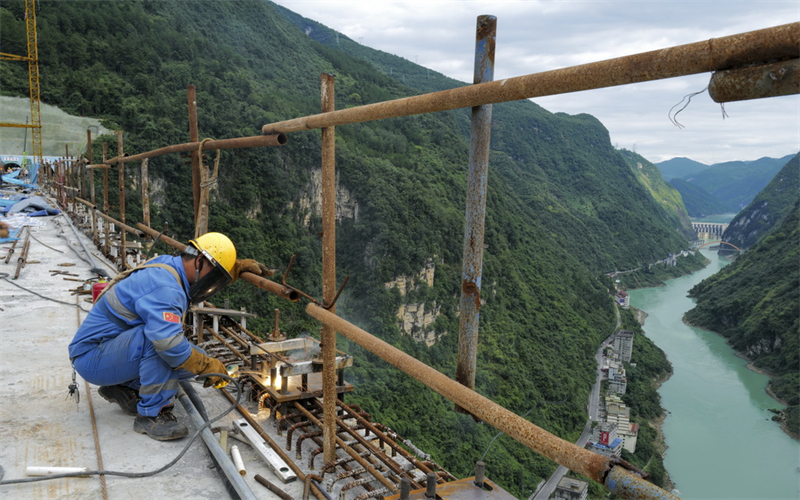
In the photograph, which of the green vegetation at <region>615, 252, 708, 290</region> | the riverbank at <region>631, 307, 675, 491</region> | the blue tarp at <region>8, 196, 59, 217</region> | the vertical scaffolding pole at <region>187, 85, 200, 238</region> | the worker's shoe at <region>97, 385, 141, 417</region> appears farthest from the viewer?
the green vegetation at <region>615, 252, 708, 290</region>

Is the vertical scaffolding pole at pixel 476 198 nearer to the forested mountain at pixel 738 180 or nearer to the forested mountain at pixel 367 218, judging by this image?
the forested mountain at pixel 367 218

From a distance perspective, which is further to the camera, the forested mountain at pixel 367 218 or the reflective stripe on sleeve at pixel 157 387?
the forested mountain at pixel 367 218

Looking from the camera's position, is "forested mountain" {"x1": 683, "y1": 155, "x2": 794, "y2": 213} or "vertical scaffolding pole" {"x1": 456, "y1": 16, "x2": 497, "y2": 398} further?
"forested mountain" {"x1": 683, "y1": 155, "x2": 794, "y2": 213}

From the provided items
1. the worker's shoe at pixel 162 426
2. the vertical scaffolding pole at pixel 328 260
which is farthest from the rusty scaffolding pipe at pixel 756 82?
the worker's shoe at pixel 162 426

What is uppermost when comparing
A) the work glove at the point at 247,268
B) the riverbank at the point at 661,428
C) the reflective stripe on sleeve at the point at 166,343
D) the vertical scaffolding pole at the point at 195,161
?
the vertical scaffolding pole at the point at 195,161

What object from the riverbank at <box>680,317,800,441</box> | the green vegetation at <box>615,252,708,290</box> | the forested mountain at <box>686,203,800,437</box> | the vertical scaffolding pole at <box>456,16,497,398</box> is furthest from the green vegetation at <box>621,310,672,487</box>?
the vertical scaffolding pole at <box>456,16,497,398</box>

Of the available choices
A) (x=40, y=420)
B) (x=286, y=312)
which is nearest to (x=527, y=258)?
(x=286, y=312)

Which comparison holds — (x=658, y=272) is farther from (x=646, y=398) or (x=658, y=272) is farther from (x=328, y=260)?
(x=328, y=260)

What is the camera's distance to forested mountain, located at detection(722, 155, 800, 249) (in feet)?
289

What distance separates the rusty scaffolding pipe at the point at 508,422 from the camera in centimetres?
133

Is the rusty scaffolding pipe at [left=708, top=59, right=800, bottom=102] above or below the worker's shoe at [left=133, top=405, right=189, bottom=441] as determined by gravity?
above

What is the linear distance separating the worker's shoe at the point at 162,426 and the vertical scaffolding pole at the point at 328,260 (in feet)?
2.76

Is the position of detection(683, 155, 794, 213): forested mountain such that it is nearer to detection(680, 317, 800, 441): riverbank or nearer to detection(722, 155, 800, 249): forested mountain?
detection(722, 155, 800, 249): forested mountain

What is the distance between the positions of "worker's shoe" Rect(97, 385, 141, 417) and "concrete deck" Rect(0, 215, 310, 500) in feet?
0.33
